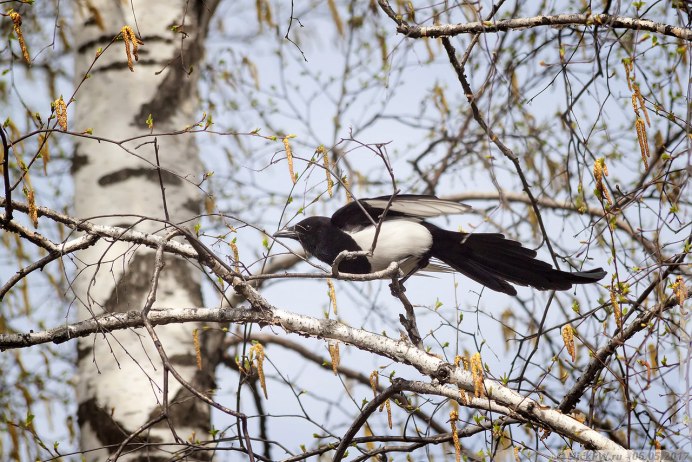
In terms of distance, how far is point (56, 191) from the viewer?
184 inches

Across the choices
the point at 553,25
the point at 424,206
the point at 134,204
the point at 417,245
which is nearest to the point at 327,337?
the point at 424,206

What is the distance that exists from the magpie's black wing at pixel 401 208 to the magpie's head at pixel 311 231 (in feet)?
0.19

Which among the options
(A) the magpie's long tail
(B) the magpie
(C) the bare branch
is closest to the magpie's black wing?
(B) the magpie

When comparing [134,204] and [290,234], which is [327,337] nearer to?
[290,234]

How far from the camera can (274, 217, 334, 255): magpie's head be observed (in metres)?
3.14

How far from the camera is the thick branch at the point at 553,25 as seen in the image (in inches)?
87.6

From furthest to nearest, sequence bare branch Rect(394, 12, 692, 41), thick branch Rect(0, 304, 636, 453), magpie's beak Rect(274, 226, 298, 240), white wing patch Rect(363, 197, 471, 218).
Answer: magpie's beak Rect(274, 226, 298, 240) < white wing patch Rect(363, 197, 471, 218) < bare branch Rect(394, 12, 692, 41) < thick branch Rect(0, 304, 636, 453)

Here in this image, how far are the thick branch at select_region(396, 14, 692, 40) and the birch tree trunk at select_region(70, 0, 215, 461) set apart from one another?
3.10 feet

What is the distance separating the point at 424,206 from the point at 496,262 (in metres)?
0.37

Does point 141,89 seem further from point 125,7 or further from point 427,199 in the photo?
point 427,199

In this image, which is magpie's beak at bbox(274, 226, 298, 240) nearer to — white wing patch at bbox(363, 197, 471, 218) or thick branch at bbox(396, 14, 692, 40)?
white wing patch at bbox(363, 197, 471, 218)

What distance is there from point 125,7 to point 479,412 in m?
2.34

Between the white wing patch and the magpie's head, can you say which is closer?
the white wing patch

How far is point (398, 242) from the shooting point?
10.0 feet
